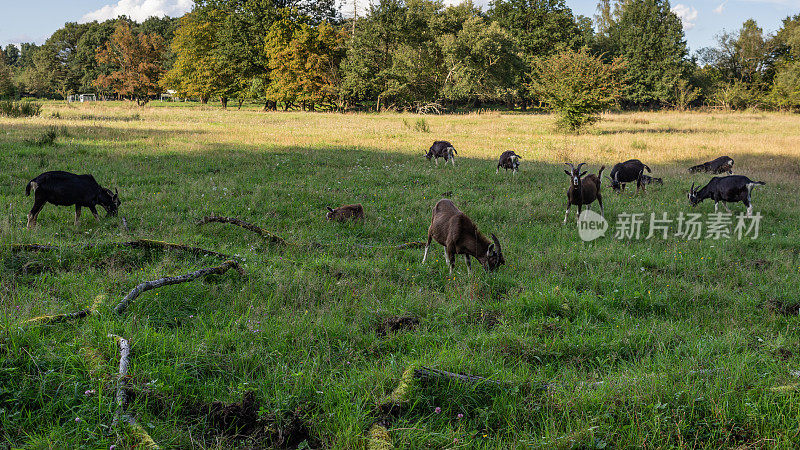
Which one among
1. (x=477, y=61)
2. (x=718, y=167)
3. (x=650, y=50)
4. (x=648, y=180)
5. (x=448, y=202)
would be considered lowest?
(x=448, y=202)

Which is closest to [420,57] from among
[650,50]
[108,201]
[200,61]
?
[200,61]

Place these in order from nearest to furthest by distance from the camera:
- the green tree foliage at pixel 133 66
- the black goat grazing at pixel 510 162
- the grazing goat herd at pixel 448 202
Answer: the grazing goat herd at pixel 448 202 < the black goat grazing at pixel 510 162 < the green tree foliage at pixel 133 66

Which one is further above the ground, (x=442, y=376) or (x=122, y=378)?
(x=122, y=378)

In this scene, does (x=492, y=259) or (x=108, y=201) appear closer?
(x=492, y=259)

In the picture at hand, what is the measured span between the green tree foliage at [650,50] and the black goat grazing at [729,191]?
60823 mm

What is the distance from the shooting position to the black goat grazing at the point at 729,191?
38.5 feet

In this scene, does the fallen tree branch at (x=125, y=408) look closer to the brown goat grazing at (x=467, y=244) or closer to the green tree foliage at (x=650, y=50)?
the brown goat grazing at (x=467, y=244)

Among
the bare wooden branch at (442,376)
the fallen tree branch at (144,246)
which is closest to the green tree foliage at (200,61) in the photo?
the fallen tree branch at (144,246)

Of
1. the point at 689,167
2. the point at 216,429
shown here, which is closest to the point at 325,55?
the point at 689,167

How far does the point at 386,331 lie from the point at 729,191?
11.4m

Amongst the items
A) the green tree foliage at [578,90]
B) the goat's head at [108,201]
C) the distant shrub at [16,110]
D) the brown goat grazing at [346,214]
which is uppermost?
the green tree foliage at [578,90]

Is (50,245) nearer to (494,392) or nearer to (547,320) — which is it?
(494,392)

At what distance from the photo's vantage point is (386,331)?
5023 millimetres

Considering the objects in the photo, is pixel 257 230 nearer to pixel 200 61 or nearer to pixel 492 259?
pixel 492 259
